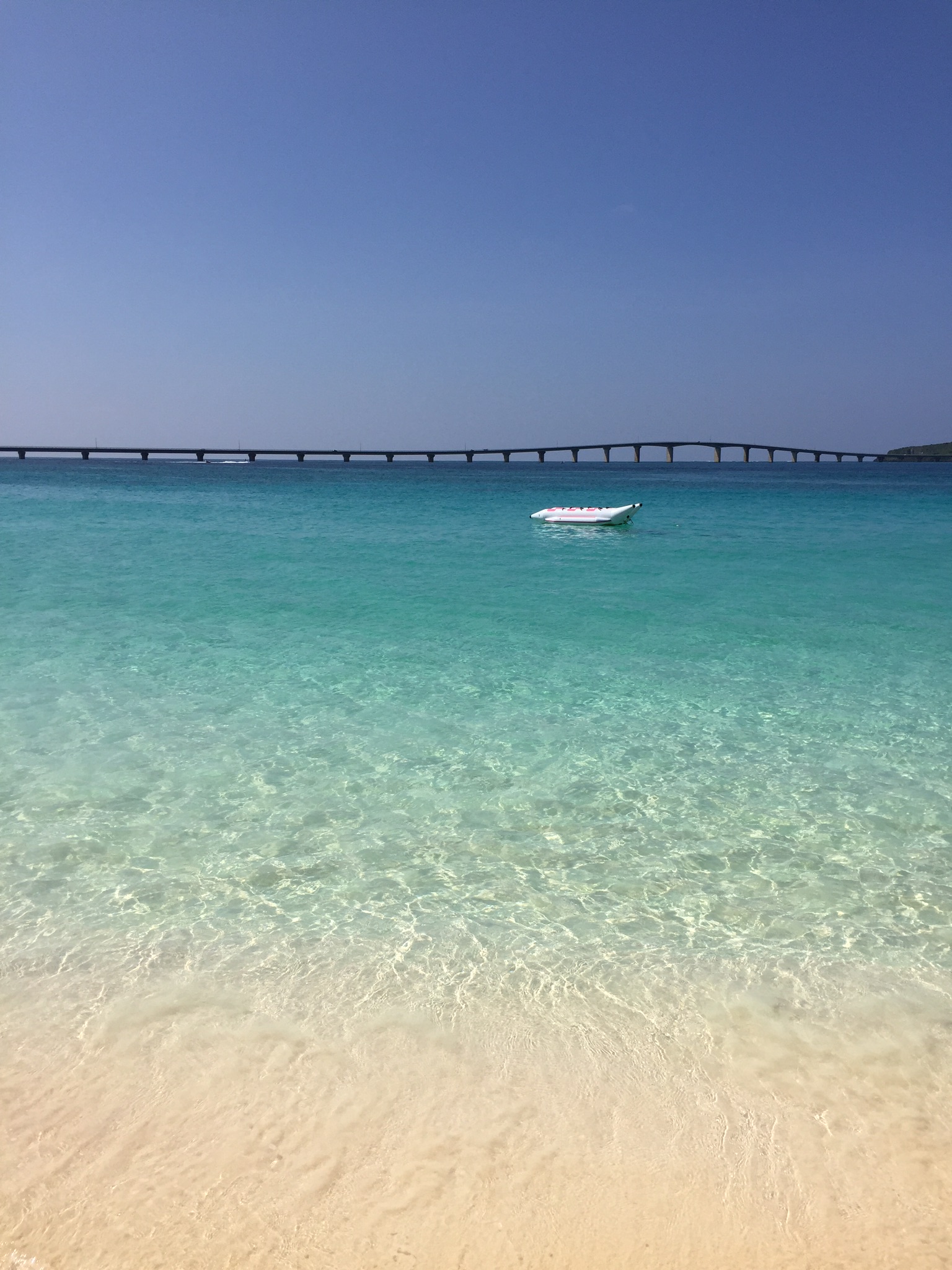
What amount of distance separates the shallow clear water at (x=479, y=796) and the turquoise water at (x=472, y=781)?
0.03m

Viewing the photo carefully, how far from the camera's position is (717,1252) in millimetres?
2898

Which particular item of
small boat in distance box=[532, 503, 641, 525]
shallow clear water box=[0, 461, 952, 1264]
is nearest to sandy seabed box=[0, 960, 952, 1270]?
shallow clear water box=[0, 461, 952, 1264]

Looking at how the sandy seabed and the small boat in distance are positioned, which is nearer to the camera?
the sandy seabed

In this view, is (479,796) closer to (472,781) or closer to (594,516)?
(472,781)

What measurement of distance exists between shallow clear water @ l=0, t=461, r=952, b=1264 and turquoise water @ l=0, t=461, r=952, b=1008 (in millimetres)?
31

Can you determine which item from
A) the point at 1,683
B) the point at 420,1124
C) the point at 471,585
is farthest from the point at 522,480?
the point at 420,1124

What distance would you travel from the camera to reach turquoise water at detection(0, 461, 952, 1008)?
4828 millimetres

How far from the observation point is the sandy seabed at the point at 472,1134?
9.58ft

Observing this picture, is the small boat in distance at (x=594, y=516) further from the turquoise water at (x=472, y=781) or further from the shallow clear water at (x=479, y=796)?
the shallow clear water at (x=479, y=796)

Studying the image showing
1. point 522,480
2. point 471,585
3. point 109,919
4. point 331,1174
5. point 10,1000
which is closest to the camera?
point 331,1174

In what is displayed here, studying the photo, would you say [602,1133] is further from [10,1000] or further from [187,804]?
[187,804]

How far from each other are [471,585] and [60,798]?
12730mm

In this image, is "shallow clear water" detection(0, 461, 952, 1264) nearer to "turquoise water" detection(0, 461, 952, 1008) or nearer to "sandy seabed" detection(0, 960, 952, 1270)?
"turquoise water" detection(0, 461, 952, 1008)

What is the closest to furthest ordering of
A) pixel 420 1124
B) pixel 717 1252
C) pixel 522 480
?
1. pixel 717 1252
2. pixel 420 1124
3. pixel 522 480
